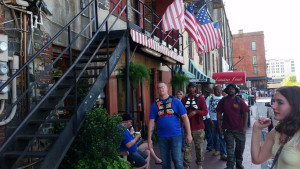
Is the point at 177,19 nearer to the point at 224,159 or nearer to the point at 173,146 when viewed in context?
the point at 224,159

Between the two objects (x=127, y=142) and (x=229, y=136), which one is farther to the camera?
(x=229, y=136)

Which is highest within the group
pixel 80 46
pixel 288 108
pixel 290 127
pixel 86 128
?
pixel 80 46

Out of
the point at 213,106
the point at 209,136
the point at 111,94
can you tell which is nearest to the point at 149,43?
the point at 111,94

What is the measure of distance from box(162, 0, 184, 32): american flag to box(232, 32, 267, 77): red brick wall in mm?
51554

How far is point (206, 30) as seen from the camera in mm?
12180

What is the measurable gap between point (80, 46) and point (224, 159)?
446 centimetres

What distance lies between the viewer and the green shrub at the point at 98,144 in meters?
4.13

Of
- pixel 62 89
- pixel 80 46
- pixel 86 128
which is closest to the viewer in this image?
pixel 86 128

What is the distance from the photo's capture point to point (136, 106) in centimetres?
961

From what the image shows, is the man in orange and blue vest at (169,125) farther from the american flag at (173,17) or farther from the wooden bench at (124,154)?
the american flag at (173,17)

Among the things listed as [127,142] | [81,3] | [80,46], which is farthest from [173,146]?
[81,3]

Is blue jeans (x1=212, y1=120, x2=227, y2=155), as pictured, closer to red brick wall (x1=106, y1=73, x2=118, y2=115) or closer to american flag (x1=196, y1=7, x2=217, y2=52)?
red brick wall (x1=106, y1=73, x2=118, y2=115)

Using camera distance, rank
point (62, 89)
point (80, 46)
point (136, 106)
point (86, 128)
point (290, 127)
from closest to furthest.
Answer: point (290, 127) < point (86, 128) < point (62, 89) < point (80, 46) < point (136, 106)

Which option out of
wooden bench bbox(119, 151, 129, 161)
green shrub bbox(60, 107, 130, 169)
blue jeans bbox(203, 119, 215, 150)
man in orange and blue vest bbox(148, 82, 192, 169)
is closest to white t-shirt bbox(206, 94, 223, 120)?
blue jeans bbox(203, 119, 215, 150)
